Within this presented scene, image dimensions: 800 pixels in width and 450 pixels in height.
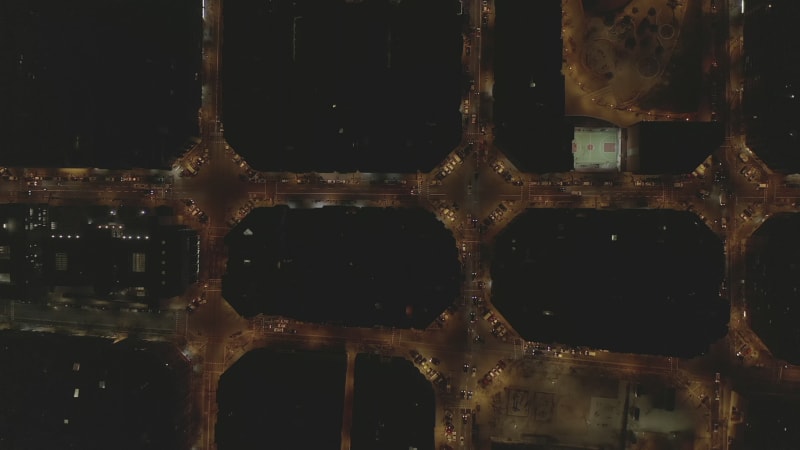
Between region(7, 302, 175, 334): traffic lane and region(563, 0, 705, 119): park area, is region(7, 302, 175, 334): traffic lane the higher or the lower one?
the lower one

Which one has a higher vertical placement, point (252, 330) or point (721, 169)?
point (721, 169)

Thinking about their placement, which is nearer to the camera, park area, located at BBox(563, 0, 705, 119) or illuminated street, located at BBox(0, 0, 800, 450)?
illuminated street, located at BBox(0, 0, 800, 450)

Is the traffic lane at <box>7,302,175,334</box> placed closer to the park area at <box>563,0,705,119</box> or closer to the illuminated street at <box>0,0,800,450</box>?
the illuminated street at <box>0,0,800,450</box>

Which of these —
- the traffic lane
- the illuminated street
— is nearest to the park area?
the illuminated street

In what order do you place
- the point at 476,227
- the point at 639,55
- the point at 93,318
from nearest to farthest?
the point at 639,55 < the point at 476,227 < the point at 93,318

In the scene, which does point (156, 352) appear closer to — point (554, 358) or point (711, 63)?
point (554, 358)

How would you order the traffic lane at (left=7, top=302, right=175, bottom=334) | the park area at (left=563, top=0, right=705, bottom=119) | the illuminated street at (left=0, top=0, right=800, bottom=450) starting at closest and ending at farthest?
the illuminated street at (left=0, top=0, right=800, bottom=450) < the park area at (left=563, top=0, right=705, bottom=119) < the traffic lane at (left=7, top=302, right=175, bottom=334)

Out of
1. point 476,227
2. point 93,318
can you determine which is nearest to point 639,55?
point 476,227

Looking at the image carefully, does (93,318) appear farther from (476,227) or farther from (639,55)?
(639,55)

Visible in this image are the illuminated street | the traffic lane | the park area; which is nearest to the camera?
the illuminated street

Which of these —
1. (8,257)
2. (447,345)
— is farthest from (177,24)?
(447,345)

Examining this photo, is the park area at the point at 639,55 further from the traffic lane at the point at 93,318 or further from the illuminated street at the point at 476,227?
the traffic lane at the point at 93,318
